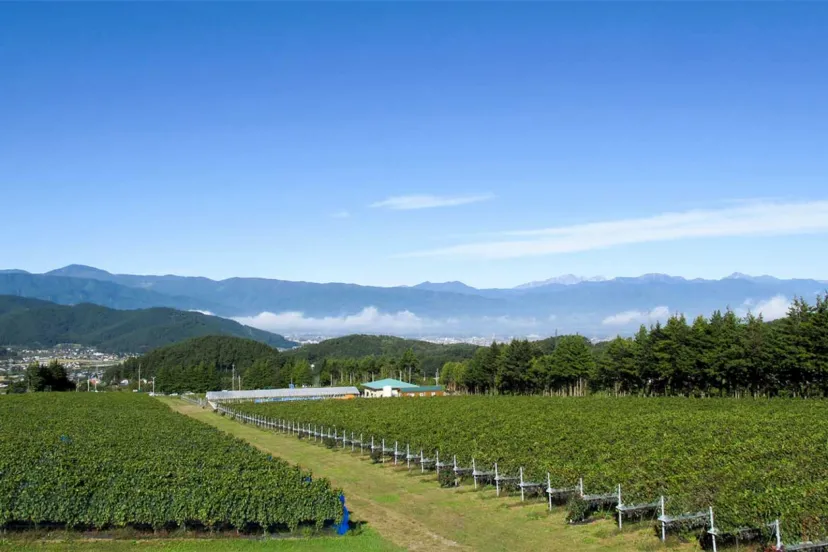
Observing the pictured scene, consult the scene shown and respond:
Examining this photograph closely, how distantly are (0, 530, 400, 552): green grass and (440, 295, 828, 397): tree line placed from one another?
50353mm

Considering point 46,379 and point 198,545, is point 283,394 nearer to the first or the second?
point 46,379

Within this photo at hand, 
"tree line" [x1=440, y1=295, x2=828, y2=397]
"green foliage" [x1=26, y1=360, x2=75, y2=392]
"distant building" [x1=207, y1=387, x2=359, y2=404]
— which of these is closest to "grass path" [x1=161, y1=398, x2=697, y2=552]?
"tree line" [x1=440, y1=295, x2=828, y2=397]

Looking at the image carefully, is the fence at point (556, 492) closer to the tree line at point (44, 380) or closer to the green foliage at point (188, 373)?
the green foliage at point (188, 373)

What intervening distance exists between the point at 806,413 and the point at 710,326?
2583 cm

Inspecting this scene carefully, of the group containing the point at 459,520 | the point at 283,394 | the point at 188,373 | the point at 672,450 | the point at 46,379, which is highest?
the point at 672,450

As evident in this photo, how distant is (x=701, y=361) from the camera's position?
67.6 m

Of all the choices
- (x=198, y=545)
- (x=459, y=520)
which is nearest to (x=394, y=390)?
(x=459, y=520)

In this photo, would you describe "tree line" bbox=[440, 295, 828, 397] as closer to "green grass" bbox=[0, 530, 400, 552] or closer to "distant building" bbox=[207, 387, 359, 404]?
"distant building" bbox=[207, 387, 359, 404]

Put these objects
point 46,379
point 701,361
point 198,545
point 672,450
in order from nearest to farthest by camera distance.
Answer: point 198,545 < point 672,450 < point 701,361 < point 46,379

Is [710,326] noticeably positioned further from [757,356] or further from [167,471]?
[167,471]

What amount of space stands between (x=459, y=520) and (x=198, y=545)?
8735 millimetres

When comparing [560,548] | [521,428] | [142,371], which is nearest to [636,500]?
[560,548]

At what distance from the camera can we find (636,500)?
21.1 meters

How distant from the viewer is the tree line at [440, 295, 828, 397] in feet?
194
